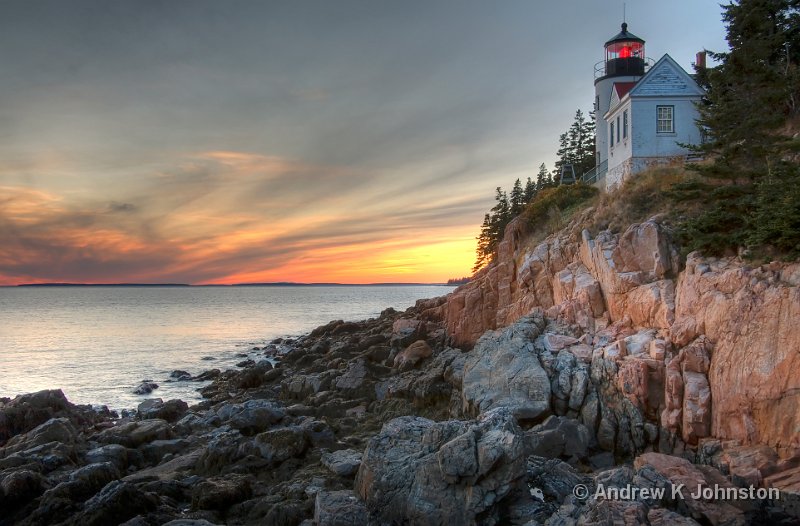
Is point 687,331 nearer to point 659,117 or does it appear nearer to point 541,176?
point 659,117

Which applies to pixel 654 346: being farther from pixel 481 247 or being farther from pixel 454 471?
pixel 481 247

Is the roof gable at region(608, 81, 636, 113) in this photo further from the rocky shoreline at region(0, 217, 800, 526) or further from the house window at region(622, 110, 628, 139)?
the rocky shoreline at region(0, 217, 800, 526)

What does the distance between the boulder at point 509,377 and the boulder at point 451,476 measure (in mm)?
4624

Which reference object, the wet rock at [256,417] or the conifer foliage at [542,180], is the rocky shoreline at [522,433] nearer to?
the wet rock at [256,417]

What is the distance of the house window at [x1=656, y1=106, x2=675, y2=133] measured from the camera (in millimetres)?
27578

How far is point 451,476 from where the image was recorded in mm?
10242

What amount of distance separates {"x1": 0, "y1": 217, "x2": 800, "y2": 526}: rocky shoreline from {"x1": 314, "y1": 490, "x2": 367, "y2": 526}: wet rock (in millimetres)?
43

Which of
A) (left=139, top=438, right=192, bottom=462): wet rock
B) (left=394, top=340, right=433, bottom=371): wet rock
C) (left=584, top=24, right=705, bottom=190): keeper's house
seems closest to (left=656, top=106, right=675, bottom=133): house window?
(left=584, top=24, right=705, bottom=190): keeper's house

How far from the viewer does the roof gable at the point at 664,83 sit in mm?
27641

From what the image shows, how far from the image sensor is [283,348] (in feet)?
151

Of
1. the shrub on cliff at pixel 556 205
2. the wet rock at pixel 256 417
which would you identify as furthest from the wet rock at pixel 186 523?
the shrub on cliff at pixel 556 205

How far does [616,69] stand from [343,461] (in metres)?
32.3

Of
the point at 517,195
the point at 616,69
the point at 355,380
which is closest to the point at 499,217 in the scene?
the point at 517,195

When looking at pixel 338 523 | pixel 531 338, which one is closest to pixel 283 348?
pixel 531 338
